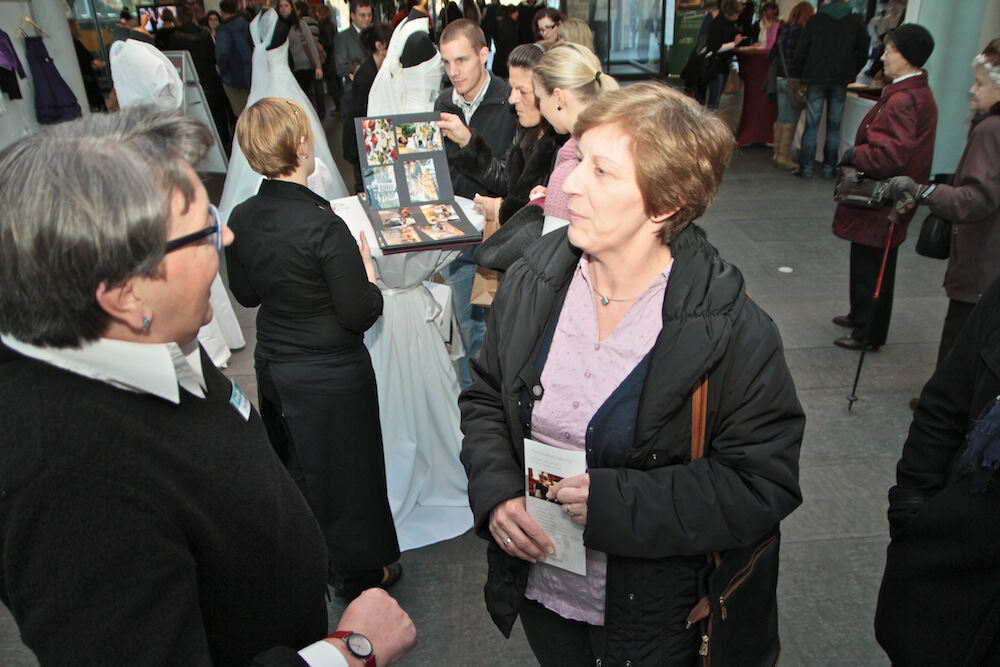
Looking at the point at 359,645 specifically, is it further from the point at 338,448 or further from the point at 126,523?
the point at 338,448

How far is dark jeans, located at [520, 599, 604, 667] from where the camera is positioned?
1795 mm

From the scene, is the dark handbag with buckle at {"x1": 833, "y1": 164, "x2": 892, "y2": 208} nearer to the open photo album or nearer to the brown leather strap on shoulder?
the open photo album

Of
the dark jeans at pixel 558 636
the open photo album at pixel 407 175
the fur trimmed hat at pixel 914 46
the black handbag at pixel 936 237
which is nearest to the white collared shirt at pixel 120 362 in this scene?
the dark jeans at pixel 558 636

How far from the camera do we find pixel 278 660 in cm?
111

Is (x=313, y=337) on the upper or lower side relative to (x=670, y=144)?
lower

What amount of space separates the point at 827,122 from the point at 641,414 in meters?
8.26

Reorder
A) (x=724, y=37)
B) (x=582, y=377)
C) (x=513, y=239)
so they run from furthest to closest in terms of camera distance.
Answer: (x=724, y=37), (x=513, y=239), (x=582, y=377)

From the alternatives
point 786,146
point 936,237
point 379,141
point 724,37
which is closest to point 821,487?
point 936,237

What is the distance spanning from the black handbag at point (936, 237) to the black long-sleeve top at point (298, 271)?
9.09 ft

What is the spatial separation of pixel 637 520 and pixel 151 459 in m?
0.94

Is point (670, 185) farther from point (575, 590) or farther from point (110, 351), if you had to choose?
point (110, 351)

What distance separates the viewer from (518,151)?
349 cm

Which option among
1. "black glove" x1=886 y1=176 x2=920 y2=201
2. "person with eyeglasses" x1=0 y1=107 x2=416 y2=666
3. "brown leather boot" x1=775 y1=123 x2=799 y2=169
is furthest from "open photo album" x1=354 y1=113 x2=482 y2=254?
"brown leather boot" x1=775 y1=123 x2=799 y2=169

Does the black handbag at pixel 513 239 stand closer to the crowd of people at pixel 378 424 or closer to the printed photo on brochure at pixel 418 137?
the crowd of people at pixel 378 424
